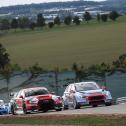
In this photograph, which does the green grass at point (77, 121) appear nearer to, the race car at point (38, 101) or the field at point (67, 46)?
the race car at point (38, 101)

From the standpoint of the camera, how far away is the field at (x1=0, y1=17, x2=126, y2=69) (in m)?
82.2

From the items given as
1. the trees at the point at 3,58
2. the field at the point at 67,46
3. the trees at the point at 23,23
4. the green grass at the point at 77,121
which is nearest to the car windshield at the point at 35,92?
the green grass at the point at 77,121

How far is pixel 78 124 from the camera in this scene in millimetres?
21156

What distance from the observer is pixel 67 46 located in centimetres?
10050

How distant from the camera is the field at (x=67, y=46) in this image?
8225 centimetres

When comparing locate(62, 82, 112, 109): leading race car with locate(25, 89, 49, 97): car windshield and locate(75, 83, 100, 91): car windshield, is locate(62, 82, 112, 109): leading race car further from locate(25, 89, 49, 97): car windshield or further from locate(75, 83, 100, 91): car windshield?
locate(25, 89, 49, 97): car windshield

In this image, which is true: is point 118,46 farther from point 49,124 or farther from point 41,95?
point 49,124

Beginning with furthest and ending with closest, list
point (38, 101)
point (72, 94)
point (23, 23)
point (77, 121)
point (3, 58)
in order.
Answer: point (23, 23) → point (3, 58) → point (72, 94) → point (38, 101) → point (77, 121)

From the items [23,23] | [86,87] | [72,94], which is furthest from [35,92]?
[23,23]

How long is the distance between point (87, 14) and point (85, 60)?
76.1 metres

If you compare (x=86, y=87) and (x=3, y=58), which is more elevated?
(x=86, y=87)

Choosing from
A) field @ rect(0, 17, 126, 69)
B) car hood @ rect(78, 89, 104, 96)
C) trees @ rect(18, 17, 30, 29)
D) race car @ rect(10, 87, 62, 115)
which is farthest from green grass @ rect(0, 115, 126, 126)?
trees @ rect(18, 17, 30, 29)

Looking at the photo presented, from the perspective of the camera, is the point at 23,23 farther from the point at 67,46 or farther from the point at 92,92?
the point at 92,92

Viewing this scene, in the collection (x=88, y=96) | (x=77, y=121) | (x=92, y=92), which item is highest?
(x=77, y=121)
